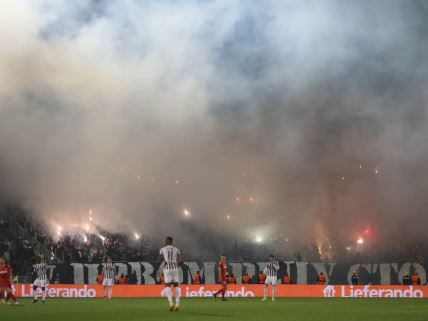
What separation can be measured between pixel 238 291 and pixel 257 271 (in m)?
6.27

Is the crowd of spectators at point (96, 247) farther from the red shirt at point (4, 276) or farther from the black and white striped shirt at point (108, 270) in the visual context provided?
the red shirt at point (4, 276)

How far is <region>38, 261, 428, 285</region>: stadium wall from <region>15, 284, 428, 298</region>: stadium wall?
4.12 m

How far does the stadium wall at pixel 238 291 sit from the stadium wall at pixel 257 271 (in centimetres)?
412

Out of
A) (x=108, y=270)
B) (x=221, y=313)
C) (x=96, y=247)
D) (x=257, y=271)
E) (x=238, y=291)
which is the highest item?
(x=96, y=247)

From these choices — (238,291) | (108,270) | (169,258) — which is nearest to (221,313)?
(169,258)

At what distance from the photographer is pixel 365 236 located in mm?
83438

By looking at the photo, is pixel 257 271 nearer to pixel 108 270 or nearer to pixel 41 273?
pixel 108 270

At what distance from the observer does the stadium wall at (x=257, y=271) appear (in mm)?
51250

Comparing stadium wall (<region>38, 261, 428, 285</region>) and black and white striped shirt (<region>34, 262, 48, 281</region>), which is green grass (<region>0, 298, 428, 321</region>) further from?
stadium wall (<region>38, 261, 428, 285</region>)

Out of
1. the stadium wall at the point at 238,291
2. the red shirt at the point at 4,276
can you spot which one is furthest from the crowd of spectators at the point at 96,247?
the red shirt at the point at 4,276

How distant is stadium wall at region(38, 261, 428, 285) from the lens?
5125 cm

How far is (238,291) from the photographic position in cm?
4697

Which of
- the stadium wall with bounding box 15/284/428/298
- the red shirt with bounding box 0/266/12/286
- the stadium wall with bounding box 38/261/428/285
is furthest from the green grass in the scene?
the stadium wall with bounding box 38/261/428/285

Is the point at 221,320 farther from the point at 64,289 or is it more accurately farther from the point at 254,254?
the point at 254,254
